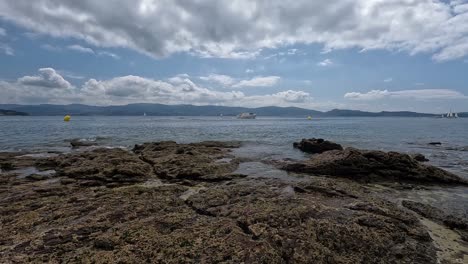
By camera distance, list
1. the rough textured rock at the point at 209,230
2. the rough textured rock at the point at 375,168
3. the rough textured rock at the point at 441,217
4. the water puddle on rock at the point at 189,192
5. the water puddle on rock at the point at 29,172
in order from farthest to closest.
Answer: the water puddle on rock at the point at 29,172 → the rough textured rock at the point at 375,168 → the water puddle on rock at the point at 189,192 → the rough textured rock at the point at 441,217 → the rough textured rock at the point at 209,230

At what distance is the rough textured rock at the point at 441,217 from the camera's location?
9.88 meters

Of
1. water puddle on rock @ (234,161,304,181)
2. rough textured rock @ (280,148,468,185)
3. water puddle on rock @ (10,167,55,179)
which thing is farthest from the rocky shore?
rough textured rock @ (280,148,468,185)

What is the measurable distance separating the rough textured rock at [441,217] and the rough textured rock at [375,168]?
18.7 ft

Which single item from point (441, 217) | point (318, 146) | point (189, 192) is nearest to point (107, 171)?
point (189, 192)

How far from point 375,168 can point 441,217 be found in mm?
8066

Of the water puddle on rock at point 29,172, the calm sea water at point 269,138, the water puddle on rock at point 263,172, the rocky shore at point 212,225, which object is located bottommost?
the calm sea water at point 269,138

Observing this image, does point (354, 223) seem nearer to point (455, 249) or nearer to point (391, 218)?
point (391, 218)

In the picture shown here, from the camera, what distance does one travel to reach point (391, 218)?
387 inches

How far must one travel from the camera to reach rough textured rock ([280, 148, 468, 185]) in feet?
57.2

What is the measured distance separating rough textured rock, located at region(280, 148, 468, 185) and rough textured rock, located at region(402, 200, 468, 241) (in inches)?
225

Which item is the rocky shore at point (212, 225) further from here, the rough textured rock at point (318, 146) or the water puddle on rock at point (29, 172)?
the rough textured rock at point (318, 146)

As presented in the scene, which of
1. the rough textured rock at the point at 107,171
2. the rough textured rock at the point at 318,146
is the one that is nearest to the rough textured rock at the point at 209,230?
the rough textured rock at the point at 107,171

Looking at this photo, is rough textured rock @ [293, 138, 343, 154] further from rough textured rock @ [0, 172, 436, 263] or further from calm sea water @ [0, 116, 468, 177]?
rough textured rock @ [0, 172, 436, 263]

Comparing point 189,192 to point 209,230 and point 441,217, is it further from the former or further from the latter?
point 441,217
